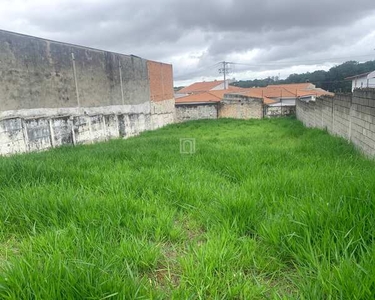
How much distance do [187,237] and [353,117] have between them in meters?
4.88

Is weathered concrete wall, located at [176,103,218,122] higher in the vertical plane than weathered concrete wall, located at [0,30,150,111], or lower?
lower

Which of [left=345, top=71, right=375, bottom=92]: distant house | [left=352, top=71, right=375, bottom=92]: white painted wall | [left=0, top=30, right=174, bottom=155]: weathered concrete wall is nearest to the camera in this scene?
[left=0, top=30, right=174, bottom=155]: weathered concrete wall

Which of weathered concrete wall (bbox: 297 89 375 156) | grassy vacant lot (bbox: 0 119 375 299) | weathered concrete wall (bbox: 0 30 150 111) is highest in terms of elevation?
weathered concrete wall (bbox: 0 30 150 111)

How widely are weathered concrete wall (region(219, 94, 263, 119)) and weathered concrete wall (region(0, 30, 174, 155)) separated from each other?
21.3 ft

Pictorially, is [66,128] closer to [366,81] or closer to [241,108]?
[241,108]

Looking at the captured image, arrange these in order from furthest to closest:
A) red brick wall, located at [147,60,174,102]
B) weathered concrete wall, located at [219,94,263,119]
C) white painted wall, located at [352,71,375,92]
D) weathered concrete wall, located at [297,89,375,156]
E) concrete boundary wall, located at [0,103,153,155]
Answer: white painted wall, located at [352,71,375,92], weathered concrete wall, located at [219,94,263,119], red brick wall, located at [147,60,174,102], concrete boundary wall, located at [0,103,153,155], weathered concrete wall, located at [297,89,375,156]

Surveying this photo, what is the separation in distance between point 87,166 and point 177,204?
205 cm

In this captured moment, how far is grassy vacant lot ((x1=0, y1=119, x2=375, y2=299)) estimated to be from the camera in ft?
4.31

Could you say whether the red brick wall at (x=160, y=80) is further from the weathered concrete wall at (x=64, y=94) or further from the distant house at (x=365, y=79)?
the distant house at (x=365, y=79)

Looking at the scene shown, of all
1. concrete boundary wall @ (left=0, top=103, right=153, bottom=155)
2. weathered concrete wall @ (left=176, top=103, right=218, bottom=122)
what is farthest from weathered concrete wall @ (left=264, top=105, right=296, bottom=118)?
concrete boundary wall @ (left=0, top=103, right=153, bottom=155)

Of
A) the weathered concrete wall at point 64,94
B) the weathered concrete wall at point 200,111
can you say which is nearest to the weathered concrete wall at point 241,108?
the weathered concrete wall at point 200,111

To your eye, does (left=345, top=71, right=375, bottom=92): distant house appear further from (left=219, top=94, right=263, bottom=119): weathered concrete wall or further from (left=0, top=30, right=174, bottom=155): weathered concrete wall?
(left=0, top=30, right=174, bottom=155): weathered concrete wall

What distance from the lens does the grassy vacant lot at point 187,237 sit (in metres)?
1.31

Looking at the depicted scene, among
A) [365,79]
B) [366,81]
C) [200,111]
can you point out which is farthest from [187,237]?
[365,79]
